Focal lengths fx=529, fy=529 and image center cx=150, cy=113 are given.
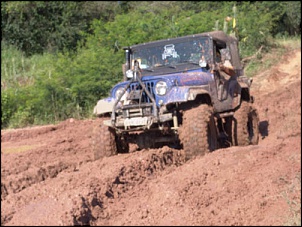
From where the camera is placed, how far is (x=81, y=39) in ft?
72.7

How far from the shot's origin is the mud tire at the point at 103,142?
26.9 ft

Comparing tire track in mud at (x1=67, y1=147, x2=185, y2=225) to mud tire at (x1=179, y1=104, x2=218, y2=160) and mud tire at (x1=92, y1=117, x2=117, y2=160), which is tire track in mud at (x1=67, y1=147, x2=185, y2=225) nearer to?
mud tire at (x1=179, y1=104, x2=218, y2=160)

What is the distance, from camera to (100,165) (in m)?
7.13

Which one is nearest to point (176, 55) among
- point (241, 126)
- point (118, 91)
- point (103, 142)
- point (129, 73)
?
point (129, 73)

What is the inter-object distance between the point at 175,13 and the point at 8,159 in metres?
16.6

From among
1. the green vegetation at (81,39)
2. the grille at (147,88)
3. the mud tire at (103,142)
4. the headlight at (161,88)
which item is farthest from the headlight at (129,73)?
the green vegetation at (81,39)

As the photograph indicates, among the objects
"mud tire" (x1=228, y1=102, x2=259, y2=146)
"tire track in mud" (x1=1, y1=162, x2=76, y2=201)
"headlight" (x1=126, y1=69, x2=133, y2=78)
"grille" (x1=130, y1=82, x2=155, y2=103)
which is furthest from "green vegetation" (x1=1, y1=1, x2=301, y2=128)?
"tire track in mud" (x1=1, y1=162, x2=76, y2=201)

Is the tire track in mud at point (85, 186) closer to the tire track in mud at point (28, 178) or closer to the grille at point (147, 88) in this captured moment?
the tire track in mud at point (28, 178)

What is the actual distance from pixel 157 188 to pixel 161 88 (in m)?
2.52

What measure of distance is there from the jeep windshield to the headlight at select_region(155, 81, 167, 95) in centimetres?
60

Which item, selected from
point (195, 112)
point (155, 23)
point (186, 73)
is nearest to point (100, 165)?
point (195, 112)

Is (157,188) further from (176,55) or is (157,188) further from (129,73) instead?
(176,55)

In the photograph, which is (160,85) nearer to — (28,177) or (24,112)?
(28,177)

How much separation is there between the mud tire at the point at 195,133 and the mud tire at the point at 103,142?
116cm
